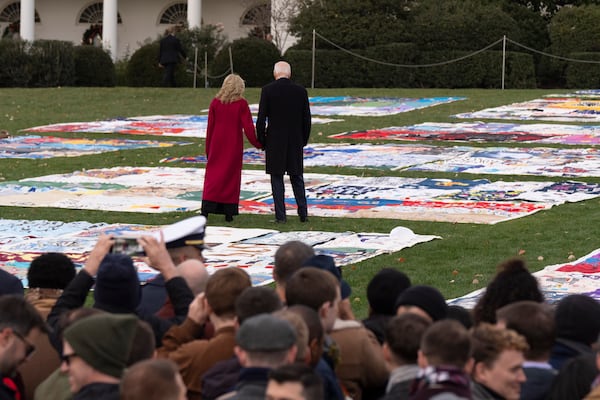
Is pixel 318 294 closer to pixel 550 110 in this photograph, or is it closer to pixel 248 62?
pixel 550 110

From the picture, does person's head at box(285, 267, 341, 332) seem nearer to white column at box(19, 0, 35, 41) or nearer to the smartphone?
the smartphone

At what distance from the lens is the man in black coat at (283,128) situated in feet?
48.7

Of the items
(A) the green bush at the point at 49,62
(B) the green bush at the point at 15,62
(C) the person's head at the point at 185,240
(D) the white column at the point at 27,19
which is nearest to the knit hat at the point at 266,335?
(C) the person's head at the point at 185,240

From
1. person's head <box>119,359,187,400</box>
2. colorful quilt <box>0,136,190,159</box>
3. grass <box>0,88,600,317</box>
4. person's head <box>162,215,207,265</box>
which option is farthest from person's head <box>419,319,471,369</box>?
colorful quilt <box>0,136,190,159</box>

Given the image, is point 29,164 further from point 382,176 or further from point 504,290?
point 504,290

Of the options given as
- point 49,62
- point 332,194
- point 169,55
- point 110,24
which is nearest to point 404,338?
point 332,194

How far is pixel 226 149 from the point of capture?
14.8m

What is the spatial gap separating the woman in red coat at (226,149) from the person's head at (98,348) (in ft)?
29.7

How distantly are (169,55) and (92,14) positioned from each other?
732 inches

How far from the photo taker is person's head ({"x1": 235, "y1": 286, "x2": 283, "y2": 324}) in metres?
6.08

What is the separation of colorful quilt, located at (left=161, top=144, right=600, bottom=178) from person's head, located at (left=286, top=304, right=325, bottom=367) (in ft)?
43.4

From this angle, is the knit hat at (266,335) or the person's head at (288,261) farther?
the person's head at (288,261)

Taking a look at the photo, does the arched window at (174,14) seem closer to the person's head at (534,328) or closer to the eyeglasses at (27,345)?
the eyeglasses at (27,345)

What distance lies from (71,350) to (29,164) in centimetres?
1498
